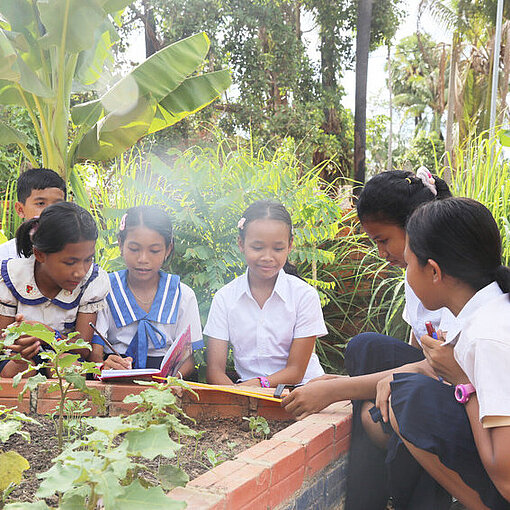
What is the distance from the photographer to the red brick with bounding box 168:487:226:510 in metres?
1.42

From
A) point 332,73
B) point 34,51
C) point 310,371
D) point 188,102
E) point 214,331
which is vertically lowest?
point 310,371

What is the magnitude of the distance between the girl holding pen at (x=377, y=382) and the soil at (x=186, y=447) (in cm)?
23

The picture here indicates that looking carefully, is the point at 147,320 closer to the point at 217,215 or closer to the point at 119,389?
the point at 119,389

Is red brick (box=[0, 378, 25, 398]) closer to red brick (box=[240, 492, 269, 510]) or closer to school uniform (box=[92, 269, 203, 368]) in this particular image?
school uniform (box=[92, 269, 203, 368])

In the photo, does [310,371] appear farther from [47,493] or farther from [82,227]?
[47,493]

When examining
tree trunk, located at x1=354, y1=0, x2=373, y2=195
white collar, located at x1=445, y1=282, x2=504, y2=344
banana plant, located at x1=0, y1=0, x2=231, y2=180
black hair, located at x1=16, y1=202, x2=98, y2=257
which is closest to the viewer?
white collar, located at x1=445, y1=282, x2=504, y2=344

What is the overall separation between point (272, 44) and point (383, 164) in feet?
78.5

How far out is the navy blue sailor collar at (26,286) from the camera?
2.80 metres

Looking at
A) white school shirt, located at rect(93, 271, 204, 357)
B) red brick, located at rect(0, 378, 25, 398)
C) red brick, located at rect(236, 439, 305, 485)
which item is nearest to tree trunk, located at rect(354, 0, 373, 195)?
white school shirt, located at rect(93, 271, 204, 357)

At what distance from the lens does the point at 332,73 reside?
520 inches

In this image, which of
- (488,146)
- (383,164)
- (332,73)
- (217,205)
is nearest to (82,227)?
(217,205)

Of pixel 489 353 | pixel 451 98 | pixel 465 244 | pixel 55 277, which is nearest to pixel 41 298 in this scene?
pixel 55 277

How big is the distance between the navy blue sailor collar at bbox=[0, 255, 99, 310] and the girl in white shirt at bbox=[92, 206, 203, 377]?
0.20 meters

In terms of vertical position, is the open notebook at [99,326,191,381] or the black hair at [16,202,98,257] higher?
the black hair at [16,202,98,257]
